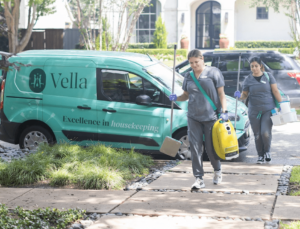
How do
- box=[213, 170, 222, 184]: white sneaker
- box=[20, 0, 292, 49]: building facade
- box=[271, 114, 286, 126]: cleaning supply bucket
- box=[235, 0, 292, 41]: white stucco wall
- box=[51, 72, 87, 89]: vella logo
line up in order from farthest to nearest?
box=[235, 0, 292, 41]: white stucco wall, box=[20, 0, 292, 49]: building facade, box=[51, 72, 87, 89]: vella logo, box=[271, 114, 286, 126]: cleaning supply bucket, box=[213, 170, 222, 184]: white sneaker

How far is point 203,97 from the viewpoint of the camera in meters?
6.14

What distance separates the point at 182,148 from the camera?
8.36 m

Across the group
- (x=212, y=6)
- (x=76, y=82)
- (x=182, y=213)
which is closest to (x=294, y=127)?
(x=76, y=82)

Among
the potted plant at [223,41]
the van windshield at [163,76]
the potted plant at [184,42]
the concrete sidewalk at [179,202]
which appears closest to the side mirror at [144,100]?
the van windshield at [163,76]

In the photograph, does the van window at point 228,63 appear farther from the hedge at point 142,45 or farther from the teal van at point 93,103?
the hedge at point 142,45

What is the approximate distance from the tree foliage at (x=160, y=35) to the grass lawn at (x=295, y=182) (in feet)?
86.0

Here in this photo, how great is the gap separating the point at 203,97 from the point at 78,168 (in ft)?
6.94

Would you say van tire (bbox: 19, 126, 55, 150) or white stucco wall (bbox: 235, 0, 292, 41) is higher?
white stucco wall (bbox: 235, 0, 292, 41)

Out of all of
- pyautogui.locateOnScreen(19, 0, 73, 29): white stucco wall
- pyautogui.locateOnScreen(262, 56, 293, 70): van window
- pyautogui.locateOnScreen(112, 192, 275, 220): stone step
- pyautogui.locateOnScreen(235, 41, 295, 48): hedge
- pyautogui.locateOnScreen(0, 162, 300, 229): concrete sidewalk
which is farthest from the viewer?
pyautogui.locateOnScreen(235, 41, 295, 48): hedge

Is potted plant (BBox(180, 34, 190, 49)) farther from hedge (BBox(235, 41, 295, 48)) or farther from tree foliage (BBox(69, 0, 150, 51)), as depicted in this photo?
tree foliage (BBox(69, 0, 150, 51))

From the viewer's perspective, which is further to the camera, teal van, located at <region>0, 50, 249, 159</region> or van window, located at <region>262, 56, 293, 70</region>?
van window, located at <region>262, 56, 293, 70</region>

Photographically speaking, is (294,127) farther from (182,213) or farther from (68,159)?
(182,213)

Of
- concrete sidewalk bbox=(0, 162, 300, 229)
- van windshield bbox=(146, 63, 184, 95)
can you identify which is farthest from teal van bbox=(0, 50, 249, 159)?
concrete sidewalk bbox=(0, 162, 300, 229)

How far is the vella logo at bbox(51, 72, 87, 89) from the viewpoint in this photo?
8.59 meters
